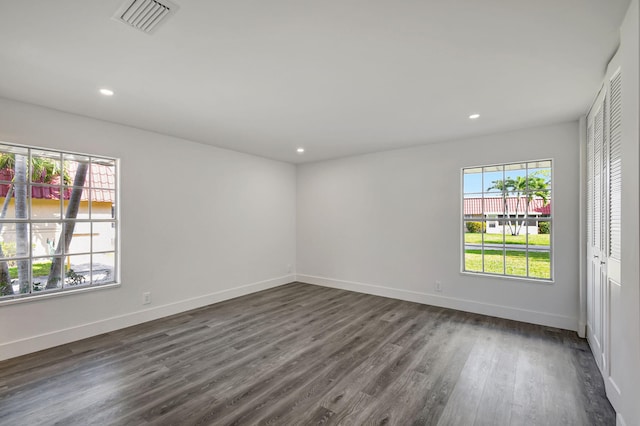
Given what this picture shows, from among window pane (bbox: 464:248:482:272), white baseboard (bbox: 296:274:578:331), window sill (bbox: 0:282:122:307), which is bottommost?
white baseboard (bbox: 296:274:578:331)

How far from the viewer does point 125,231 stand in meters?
3.66

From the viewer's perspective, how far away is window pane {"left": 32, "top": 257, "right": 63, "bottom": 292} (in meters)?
3.11

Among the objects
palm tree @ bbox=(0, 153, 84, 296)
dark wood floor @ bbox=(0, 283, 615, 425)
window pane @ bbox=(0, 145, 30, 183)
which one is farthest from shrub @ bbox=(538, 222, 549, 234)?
window pane @ bbox=(0, 145, 30, 183)

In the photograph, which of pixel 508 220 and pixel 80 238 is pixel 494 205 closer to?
pixel 508 220

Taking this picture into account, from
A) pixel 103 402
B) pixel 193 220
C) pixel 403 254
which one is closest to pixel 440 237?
pixel 403 254

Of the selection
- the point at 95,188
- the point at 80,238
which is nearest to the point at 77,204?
the point at 95,188

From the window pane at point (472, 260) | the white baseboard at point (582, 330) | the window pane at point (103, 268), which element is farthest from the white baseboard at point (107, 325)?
the white baseboard at point (582, 330)

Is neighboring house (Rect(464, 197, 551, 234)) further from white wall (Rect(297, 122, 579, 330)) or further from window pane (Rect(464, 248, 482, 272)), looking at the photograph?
window pane (Rect(464, 248, 482, 272))

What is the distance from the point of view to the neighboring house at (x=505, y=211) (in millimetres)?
3845

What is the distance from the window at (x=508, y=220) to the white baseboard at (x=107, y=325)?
3903 millimetres

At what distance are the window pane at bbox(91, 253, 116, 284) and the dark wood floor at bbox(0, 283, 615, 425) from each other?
0.68 metres

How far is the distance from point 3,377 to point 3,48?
8.86ft

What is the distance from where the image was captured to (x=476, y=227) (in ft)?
14.0

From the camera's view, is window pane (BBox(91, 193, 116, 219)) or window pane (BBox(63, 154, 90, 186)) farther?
window pane (BBox(91, 193, 116, 219))
